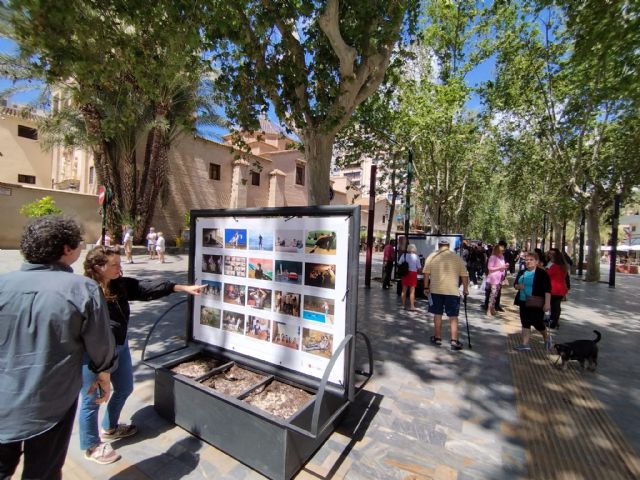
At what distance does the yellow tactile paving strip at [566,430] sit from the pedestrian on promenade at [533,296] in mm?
737

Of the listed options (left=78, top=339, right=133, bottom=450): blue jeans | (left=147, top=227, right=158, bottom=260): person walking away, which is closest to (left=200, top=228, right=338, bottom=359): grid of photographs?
(left=78, top=339, right=133, bottom=450): blue jeans

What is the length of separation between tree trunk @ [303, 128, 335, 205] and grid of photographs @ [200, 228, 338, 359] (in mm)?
2975

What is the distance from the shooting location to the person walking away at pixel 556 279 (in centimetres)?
630

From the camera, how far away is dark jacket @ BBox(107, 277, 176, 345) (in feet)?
8.10

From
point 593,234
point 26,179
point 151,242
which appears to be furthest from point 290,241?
point 26,179

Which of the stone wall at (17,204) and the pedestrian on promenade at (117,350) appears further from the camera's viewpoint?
the stone wall at (17,204)

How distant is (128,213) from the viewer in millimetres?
17125

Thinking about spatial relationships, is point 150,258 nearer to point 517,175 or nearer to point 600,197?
point 600,197

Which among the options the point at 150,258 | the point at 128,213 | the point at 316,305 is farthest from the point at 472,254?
the point at 128,213

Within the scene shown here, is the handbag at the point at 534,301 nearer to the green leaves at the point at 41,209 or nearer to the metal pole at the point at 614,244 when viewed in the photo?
the metal pole at the point at 614,244

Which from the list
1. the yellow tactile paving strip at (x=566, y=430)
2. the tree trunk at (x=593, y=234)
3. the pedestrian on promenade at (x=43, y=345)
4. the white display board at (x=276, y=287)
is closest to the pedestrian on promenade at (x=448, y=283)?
the yellow tactile paving strip at (x=566, y=430)

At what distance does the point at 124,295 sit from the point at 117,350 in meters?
0.45

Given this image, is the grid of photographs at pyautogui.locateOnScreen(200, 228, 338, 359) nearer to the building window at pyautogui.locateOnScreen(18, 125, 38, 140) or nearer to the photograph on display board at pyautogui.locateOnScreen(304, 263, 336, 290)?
the photograph on display board at pyautogui.locateOnScreen(304, 263, 336, 290)

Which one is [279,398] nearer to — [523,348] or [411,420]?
[411,420]
